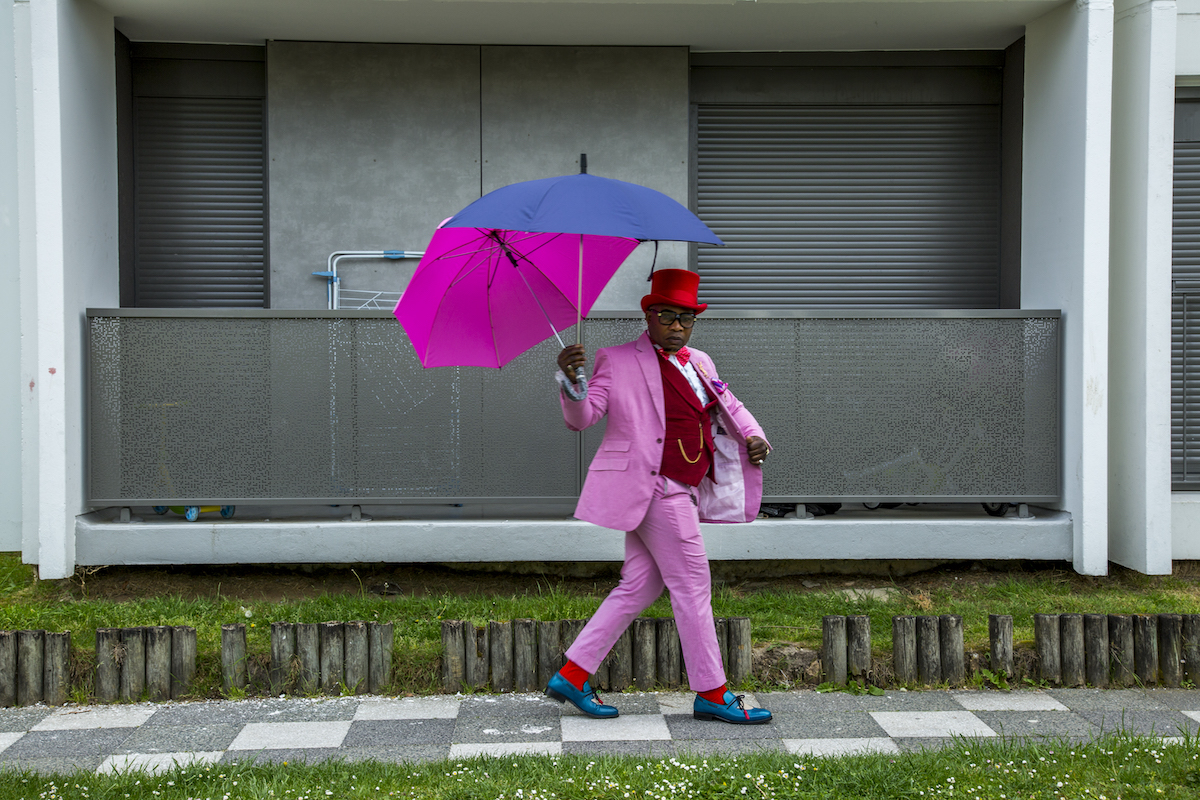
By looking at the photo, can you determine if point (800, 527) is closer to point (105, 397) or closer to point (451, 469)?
point (451, 469)

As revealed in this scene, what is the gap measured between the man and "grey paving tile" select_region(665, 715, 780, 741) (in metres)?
0.03

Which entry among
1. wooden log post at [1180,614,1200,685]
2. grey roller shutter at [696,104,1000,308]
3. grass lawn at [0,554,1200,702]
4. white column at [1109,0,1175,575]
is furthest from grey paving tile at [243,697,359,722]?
white column at [1109,0,1175,575]

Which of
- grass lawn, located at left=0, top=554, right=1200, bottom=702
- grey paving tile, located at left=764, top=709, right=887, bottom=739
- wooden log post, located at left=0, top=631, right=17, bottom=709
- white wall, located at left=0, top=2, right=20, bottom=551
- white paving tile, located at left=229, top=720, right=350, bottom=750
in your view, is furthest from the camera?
white wall, located at left=0, top=2, right=20, bottom=551

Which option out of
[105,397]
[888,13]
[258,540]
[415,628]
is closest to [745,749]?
[415,628]

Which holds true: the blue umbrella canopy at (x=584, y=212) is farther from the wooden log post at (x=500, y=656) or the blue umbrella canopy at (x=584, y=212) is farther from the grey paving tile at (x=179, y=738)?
the grey paving tile at (x=179, y=738)

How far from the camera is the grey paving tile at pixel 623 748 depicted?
410 cm

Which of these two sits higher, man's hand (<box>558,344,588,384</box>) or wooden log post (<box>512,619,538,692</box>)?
man's hand (<box>558,344,588,384</box>)

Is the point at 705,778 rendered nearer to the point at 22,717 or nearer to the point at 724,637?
the point at 724,637

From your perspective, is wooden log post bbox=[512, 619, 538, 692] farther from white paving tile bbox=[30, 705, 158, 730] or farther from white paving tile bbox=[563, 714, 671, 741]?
white paving tile bbox=[30, 705, 158, 730]

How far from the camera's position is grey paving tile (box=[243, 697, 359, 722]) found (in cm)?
466

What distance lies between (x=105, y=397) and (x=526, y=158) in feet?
11.7

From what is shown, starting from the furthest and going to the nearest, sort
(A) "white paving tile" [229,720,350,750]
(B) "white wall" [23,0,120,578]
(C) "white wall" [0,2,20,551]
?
(C) "white wall" [0,2,20,551] < (B) "white wall" [23,0,120,578] < (A) "white paving tile" [229,720,350,750]

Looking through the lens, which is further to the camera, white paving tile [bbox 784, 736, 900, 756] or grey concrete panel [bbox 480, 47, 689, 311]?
grey concrete panel [bbox 480, 47, 689, 311]

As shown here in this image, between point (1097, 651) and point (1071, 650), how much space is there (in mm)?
127
